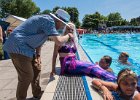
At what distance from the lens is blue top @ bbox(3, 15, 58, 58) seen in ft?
12.5

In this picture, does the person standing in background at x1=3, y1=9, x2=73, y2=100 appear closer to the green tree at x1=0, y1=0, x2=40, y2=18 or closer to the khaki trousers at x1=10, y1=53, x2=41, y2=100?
the khaki trousers at x1=10, y1=53, x2=41, y2=100

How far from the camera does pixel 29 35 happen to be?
3.86m

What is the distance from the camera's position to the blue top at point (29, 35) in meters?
3.80

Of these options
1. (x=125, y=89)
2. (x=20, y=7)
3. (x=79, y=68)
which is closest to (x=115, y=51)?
(x=79, y=68)

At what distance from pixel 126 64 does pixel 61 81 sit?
5.27 m

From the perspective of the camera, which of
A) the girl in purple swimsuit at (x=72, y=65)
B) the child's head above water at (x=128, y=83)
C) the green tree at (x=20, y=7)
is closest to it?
the child's head above water at (x=128, y=83)

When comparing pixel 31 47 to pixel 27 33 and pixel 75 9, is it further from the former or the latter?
pixel 75 9

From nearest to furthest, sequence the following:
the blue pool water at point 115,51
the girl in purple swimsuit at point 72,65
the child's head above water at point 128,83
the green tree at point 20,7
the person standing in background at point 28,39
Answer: the child's head above water at point 128,83 → the person standing in background at point 28,39 → the girl in purple swimsuit at point 72,65 → the blue pool water at point 115,51 → the green tree at point 20,7

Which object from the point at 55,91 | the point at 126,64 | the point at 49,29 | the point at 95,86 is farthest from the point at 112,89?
the point at 126,64

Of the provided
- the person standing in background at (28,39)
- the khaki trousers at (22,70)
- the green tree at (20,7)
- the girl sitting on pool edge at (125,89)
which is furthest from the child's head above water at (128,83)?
the green tree at (20,7)

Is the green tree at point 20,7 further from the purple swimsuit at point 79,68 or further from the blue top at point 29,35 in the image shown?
the blue top at point 29,35

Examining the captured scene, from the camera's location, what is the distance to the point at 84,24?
4331 inches

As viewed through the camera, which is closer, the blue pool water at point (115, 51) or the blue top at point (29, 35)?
the blue top at point (29, 35)

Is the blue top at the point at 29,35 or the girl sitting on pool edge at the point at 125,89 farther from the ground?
the blue top at the point at 29,35
